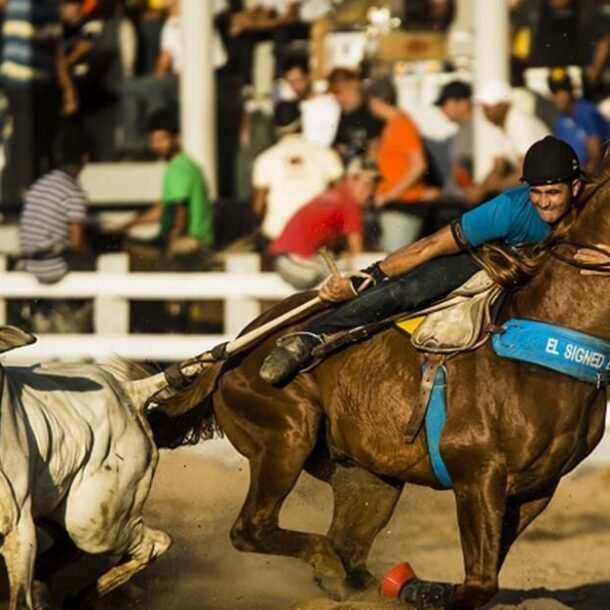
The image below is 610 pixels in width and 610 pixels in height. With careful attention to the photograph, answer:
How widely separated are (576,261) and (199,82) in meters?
6.66

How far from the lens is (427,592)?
8.01 m

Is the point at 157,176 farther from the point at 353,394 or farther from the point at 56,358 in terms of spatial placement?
the point at 353,394

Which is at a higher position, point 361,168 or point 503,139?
point 503,139

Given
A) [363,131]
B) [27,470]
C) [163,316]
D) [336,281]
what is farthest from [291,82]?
[27,470]

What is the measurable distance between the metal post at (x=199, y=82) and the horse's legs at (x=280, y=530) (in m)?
5.62

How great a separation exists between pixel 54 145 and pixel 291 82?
168 cm

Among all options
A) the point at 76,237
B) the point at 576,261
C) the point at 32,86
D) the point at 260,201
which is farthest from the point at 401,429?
the point at 32,86

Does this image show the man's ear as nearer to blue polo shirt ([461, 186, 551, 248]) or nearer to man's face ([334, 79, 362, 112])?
blue polo shirt ([461, 186, 551, 248])

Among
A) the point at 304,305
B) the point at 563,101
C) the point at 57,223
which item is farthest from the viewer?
the point at 563,101

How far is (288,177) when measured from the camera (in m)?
12.8

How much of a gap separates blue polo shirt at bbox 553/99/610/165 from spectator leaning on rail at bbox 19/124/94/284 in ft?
9.32

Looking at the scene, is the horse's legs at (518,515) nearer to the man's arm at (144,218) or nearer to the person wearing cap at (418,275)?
the person wearing cap at (418,275)

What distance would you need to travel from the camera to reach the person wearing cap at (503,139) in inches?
513

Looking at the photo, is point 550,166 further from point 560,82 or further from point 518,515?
point 560,82
